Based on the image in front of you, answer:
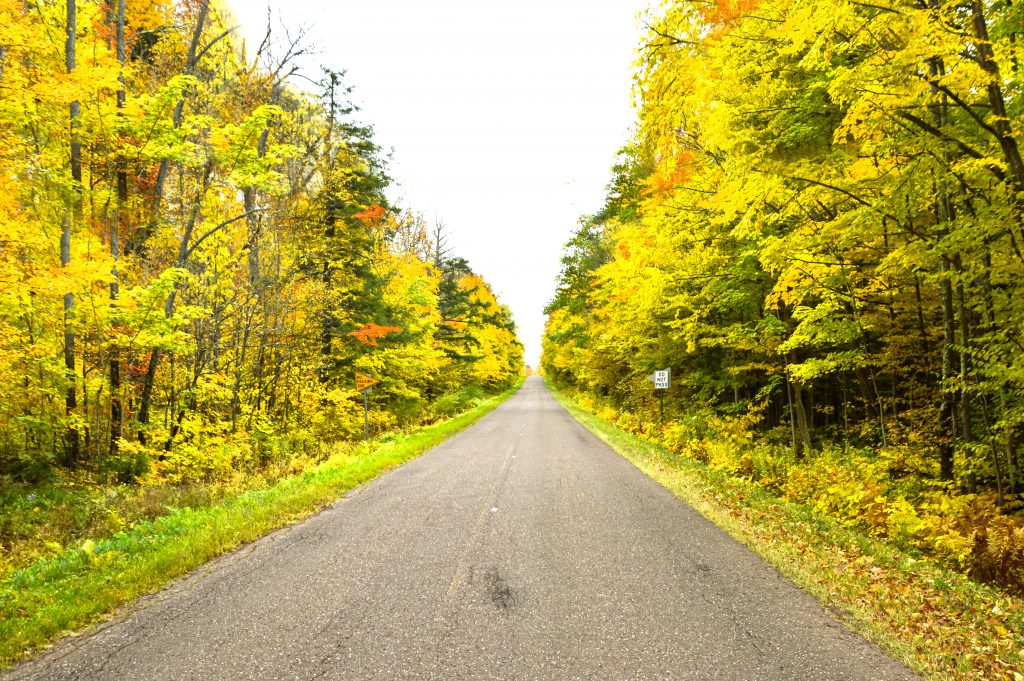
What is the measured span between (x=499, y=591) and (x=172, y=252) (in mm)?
13187

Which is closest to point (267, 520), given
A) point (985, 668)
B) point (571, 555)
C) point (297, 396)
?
point (571, 555)

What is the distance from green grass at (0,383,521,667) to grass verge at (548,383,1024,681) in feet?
21.5

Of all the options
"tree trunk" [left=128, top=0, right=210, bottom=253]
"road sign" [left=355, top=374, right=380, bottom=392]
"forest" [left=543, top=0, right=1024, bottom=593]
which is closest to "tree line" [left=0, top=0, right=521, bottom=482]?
"tree trunk" [left=128, top=0, right=210, bottom=253]

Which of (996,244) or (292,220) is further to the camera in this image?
(292,220)

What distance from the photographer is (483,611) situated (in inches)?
159

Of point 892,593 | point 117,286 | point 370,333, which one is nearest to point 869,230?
point 892,593

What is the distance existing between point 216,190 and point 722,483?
47.9ft

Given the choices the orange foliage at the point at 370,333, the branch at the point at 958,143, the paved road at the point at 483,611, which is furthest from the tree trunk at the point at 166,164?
the branch at the point at 958,143

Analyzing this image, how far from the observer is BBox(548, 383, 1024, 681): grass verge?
343 centimetres

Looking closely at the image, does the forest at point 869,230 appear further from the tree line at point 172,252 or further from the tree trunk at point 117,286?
the tree trunk at point 117,286

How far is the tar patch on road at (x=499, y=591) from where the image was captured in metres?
4.16

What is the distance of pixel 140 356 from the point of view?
10.2 metres

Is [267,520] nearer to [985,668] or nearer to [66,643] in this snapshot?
[66,643]

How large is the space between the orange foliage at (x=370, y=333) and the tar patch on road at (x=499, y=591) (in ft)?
45.9
